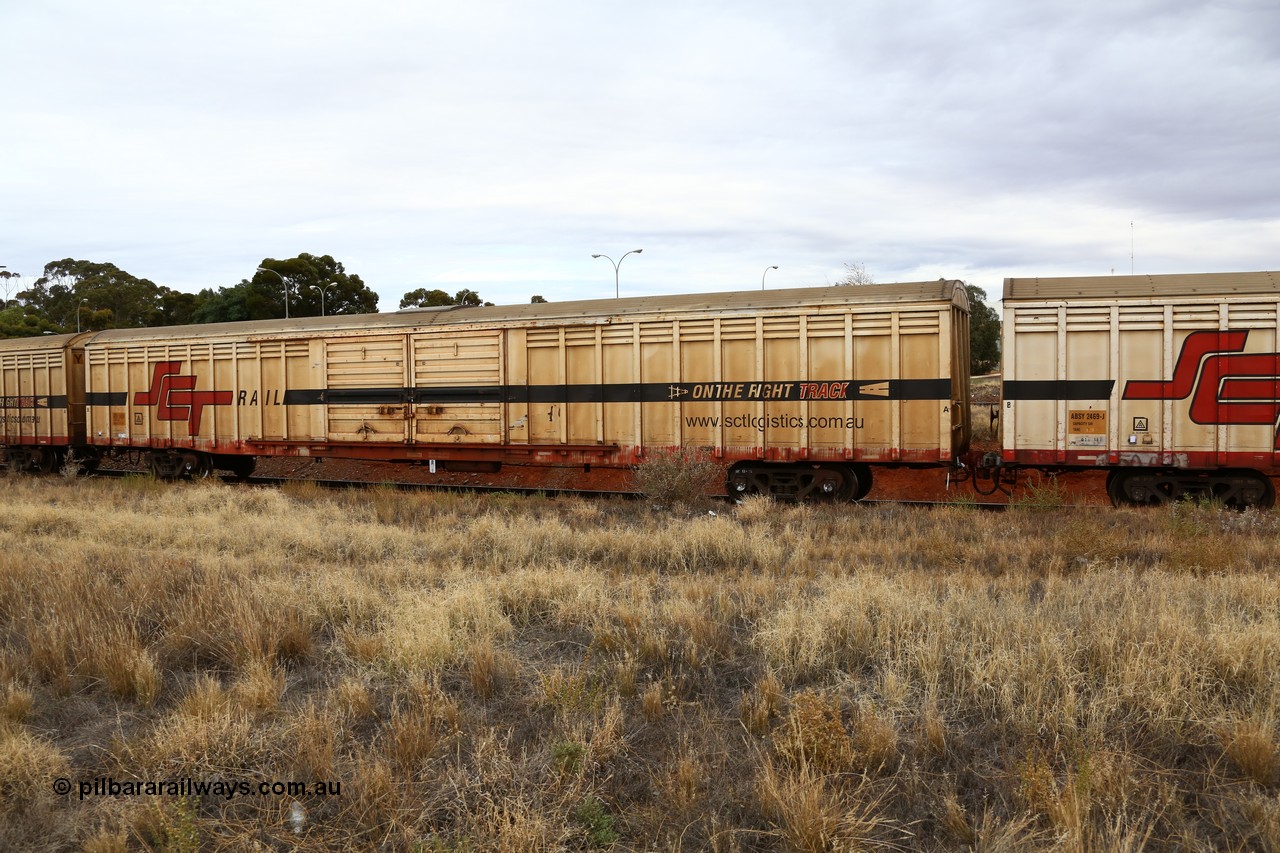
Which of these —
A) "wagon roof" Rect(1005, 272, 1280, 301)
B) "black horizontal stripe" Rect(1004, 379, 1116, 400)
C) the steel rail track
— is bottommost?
the steel rail track

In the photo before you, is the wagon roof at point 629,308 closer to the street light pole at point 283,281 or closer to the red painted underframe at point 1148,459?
the red painted underframe at point 1148,459

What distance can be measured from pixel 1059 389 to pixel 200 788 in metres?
11.1

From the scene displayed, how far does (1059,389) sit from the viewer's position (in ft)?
38.4

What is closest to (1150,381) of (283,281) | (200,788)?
(200,788)

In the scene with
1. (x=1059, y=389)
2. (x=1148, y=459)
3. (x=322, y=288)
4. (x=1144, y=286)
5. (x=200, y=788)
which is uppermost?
(x=322, y=288)

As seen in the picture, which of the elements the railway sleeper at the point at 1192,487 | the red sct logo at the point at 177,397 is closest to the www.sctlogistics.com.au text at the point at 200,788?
the railway sleeper at the point at 1192,487

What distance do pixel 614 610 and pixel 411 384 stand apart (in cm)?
1018

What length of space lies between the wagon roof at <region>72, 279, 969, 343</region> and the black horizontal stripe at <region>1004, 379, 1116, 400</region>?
1497mm

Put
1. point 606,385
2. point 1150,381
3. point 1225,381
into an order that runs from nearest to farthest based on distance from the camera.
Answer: point 1225,381, point 1150,381, point 606,385

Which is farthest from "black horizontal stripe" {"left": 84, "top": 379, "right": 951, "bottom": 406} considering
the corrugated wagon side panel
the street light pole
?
the street light pole

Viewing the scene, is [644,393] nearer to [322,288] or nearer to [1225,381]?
[1225,381]

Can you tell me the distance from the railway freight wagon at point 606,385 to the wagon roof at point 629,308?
A: 3 centimetres

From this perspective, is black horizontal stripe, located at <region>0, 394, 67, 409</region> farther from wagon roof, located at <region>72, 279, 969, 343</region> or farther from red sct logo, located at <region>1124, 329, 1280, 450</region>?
red sct logo, located at <region>1124, 329, 1280, 450</region>

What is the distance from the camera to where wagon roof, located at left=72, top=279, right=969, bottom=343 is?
12398 millimetres
